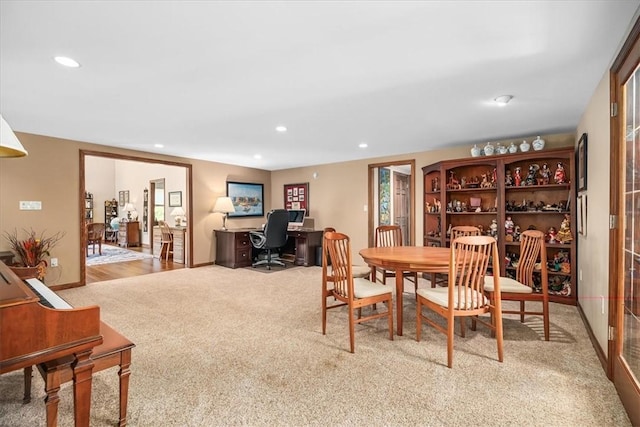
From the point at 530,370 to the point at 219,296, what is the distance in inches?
128

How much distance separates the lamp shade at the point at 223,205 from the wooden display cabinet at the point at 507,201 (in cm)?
362

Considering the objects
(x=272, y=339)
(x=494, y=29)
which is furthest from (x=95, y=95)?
(x=494, y=29)

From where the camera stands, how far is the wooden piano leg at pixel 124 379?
1.55 m

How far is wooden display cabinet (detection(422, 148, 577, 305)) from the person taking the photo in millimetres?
3805

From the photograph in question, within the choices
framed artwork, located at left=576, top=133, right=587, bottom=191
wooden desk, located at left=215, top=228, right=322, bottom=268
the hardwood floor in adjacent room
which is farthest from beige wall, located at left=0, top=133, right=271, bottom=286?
framed artwork, located at left=576, top=133, right=587, bottom=191

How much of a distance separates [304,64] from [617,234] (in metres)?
2.21

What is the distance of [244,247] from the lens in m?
5.98

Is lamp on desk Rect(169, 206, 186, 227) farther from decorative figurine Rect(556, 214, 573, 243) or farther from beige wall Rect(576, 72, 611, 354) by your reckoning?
beige wall Rect(576, 72, 611, 354)

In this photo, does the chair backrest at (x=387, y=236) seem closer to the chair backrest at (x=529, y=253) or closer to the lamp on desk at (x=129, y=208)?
the chair backrest at (x=529, y=253)

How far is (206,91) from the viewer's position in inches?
105

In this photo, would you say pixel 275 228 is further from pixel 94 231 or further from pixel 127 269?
pixel 94 231

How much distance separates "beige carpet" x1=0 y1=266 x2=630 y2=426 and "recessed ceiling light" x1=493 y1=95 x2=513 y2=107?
6.80 feet

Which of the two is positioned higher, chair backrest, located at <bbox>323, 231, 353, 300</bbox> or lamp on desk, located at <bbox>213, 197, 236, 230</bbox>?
lamp on desk, located at <bbox>213, 197, 236, 230</bbox>

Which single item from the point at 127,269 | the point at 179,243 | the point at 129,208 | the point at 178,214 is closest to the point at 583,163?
the point at 179,243
